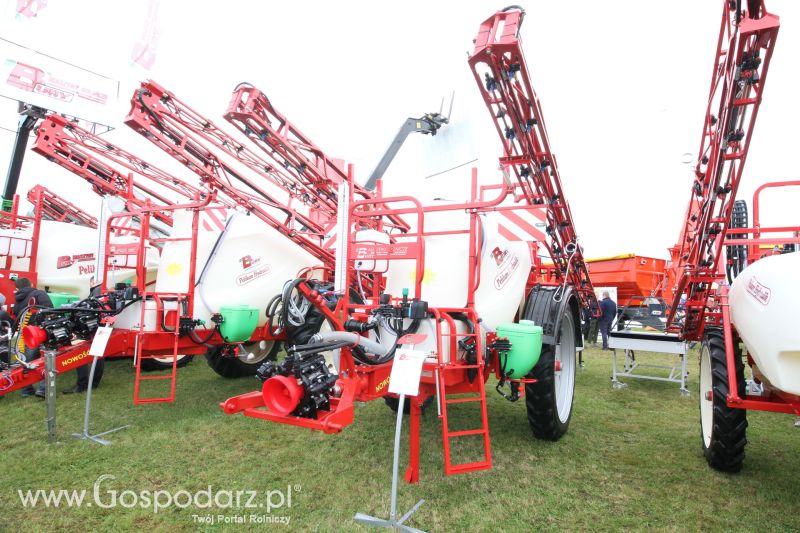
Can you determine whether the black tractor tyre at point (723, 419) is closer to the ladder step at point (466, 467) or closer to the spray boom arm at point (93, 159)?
the ladder step at point (466, 467)

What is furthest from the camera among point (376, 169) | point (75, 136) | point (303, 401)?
Answer: point (376, 169)

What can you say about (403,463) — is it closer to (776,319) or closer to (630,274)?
(776,319)

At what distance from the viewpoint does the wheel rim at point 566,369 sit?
14.2ft

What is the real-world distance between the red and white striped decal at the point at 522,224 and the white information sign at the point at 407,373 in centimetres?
201

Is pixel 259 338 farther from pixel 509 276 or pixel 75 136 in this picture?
pixel 75 136

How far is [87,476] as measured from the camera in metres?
3.19

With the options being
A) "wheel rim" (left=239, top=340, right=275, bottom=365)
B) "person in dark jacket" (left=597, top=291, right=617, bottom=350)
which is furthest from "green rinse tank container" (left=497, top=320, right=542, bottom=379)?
"person in dark jacket" (left=597, top=291, right=617, bottom=350)

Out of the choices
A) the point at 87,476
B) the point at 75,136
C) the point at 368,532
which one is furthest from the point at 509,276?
the point at 75,136

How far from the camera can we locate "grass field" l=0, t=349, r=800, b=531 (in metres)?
2.64

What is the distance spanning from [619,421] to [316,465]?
3067 mm

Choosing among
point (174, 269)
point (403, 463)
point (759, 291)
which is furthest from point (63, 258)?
point (759, 291)

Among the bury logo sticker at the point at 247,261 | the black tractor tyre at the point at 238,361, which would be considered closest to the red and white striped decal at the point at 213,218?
the bury logo sticker at the point at 247,261

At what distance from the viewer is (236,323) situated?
4.91 m

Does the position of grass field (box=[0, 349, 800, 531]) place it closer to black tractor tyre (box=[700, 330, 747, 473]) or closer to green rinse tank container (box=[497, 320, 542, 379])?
black tractor tyre (box=[700, 330, 747, 473])
